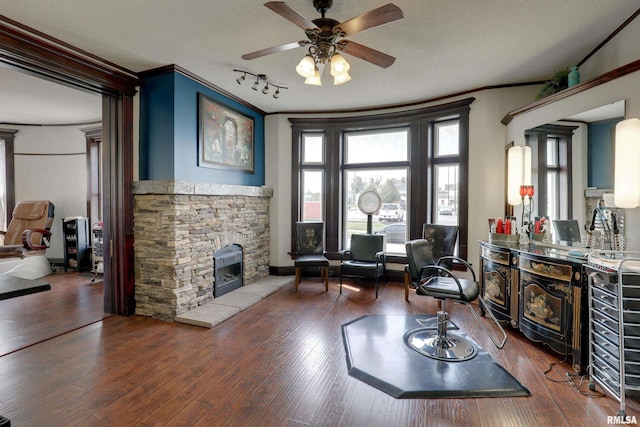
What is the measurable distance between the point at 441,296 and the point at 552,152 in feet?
6.38

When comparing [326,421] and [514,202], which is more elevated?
[514,202]

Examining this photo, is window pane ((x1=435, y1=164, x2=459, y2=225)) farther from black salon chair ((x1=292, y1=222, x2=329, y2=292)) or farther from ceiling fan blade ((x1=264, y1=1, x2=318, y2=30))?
ceiling fan blade ((x1=264, y1=1, x2=318, y2=30))

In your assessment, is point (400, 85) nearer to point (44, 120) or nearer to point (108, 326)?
point (108, 326)

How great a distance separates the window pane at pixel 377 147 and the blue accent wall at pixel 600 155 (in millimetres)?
2494

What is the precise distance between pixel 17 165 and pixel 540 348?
8565 millimetres

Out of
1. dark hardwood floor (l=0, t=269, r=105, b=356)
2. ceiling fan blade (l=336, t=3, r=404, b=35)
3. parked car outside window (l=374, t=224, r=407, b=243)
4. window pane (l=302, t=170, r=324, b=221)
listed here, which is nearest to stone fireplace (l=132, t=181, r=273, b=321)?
dark hardwood floor (l=0, t=269, r=105, b=356)

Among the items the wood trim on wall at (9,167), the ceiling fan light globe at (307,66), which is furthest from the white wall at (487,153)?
the wood trim on wall at (9,167)

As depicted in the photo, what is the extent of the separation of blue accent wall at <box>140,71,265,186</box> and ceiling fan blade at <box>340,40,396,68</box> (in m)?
2.09

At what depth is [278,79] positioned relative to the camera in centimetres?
388

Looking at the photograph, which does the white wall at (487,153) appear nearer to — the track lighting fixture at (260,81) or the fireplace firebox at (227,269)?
the track lighting fixture at (260,81)

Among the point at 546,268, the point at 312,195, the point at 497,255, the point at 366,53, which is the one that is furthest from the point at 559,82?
the point at 312,195

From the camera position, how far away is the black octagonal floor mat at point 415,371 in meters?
2.12

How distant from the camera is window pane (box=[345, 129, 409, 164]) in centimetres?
505

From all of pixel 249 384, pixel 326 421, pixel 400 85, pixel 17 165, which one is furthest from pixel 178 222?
pixel 17 165
